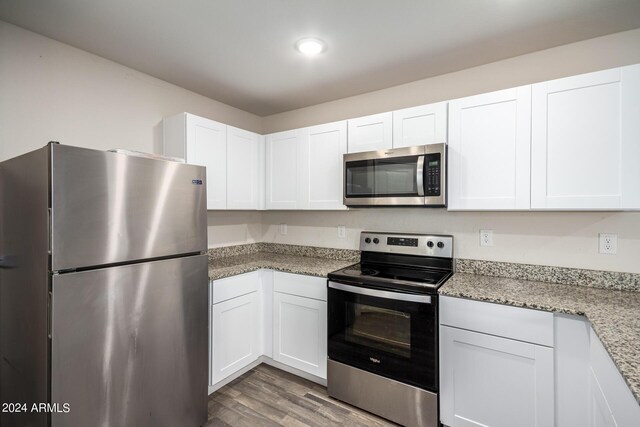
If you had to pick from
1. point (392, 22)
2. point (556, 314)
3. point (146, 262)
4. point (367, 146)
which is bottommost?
point (556, 314)

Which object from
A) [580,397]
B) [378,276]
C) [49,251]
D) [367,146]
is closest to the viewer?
[49,251]

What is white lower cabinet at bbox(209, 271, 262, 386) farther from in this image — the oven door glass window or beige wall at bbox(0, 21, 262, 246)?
beige wall at bbox(0, 21, 262, 246)

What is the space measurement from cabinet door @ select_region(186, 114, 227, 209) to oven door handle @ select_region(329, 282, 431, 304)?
123cm

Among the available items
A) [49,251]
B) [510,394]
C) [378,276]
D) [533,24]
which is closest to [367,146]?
[378,276]

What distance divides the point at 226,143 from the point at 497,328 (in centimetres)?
241

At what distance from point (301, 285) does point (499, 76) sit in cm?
214

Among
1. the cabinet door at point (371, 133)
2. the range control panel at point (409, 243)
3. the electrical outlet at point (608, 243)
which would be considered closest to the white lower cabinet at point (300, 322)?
the range control panel at point (409, 243)

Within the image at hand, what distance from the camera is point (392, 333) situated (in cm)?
194

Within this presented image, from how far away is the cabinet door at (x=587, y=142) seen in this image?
1552 millimetres

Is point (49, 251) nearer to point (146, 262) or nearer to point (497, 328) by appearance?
point (146, 262)

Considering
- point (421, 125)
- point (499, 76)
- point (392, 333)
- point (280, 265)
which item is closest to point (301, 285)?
point (280, 265)

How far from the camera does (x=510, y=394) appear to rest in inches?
63.4

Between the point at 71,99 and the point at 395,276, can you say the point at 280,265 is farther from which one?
the point at 71,99

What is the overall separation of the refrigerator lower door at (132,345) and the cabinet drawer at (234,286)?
28 cm
